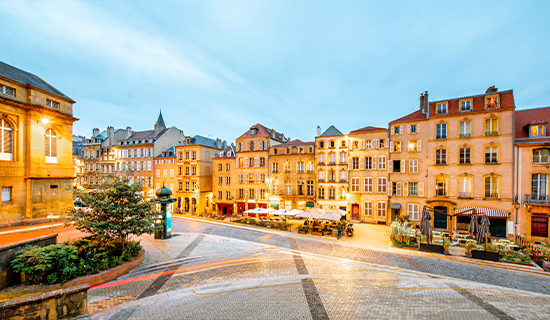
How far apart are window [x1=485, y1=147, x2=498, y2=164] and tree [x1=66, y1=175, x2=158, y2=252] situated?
31.0 meters

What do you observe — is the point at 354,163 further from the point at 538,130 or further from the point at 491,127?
the point at 538,130

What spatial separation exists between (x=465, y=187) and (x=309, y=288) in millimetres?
23729

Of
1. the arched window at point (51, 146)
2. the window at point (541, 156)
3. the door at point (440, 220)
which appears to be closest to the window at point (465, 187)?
the door at point (440, 220)

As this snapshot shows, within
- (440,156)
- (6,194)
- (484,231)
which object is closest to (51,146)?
(6,194)

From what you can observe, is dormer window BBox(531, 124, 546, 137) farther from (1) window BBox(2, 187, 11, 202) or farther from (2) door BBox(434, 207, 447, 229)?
(1) window BBox(2, 187, 11, 202)

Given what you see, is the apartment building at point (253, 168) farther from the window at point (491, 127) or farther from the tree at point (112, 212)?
the window at point (491, 127)

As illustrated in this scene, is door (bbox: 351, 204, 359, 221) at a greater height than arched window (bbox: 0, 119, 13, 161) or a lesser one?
lesser

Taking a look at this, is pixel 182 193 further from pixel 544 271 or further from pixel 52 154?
pixel 544 271

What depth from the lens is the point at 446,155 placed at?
2589 centimetres

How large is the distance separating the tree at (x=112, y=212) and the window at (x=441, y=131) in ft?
95.4

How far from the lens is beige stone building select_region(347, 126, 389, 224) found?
2941 cm

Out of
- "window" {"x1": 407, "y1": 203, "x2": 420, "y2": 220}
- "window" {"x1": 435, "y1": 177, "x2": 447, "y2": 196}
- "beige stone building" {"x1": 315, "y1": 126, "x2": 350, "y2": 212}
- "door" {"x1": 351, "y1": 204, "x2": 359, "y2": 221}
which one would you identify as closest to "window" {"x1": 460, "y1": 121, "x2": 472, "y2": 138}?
"window" {"x1": 435, "y1": 177, "x2": 447, "y2": 196}

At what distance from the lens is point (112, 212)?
1271 centimetres

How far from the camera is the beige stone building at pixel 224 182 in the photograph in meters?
39.3
